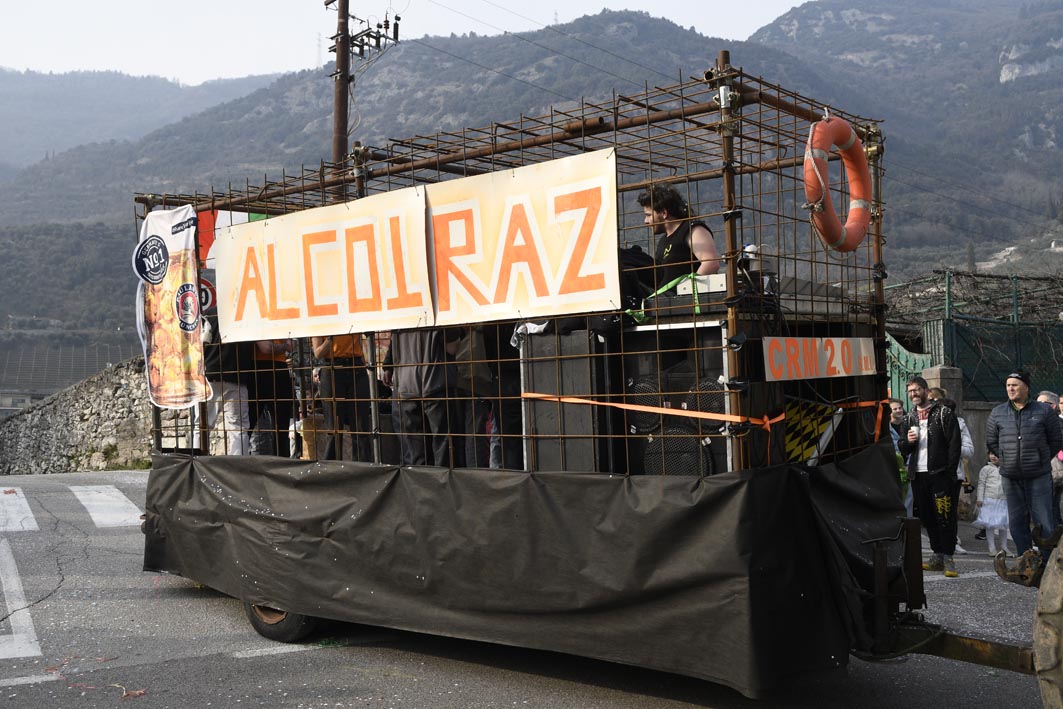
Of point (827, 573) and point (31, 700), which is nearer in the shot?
point (827, 573)

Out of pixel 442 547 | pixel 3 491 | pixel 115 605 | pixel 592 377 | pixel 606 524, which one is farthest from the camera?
pixel 3 491

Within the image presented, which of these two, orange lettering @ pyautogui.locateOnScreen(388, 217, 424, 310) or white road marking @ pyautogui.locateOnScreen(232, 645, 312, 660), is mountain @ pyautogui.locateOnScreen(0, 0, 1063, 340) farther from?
white road marking @ pyautogui.locateOnScreen(232, 645, 312, 660)

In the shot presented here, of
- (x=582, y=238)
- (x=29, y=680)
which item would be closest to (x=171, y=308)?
(x=29, y=680)

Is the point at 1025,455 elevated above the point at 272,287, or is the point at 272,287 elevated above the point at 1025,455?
the point at 272,287

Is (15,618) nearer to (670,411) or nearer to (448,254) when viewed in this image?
(448,254)

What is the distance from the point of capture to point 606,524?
469 centimetres

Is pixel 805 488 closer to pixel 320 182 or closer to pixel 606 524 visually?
pixel 606 524

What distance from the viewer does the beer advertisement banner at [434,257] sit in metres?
4.84

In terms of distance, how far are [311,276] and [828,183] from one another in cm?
320

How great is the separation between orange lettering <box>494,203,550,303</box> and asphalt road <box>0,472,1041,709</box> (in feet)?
7.11

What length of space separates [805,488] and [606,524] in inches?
37.5

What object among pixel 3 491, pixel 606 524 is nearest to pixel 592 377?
pixel 606 524

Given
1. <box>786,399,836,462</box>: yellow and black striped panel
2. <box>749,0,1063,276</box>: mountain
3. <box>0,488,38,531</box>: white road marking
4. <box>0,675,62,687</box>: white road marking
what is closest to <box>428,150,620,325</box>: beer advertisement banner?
<box>786,399,836,462</box>: yellow and black striped panel

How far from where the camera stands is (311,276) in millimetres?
6168
